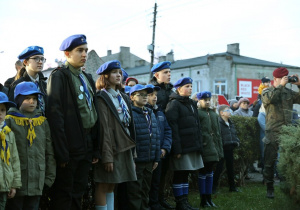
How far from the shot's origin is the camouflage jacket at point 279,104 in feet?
26.2

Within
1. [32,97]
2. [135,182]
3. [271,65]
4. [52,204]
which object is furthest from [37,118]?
[271,65]

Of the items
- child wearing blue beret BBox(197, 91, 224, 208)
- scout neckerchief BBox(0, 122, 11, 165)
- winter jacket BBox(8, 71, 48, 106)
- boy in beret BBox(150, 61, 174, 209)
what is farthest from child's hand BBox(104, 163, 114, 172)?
child wearing blue beret BBox(197, 91, 224, 208)

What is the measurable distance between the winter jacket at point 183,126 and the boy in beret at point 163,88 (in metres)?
0.26

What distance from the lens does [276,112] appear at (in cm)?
805

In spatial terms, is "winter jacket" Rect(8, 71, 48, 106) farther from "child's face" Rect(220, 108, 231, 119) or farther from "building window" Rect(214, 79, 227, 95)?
"building window" Rect(214, 79, 227, 95)

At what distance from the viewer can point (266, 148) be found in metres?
8.16

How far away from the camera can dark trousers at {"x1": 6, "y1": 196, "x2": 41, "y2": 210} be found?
3.96 metres

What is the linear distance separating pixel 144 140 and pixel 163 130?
3.01 feet

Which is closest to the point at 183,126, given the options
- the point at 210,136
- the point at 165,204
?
the point at 210,136

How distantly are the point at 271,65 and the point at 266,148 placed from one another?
43159mm

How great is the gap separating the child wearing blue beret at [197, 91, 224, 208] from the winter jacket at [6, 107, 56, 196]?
382cm

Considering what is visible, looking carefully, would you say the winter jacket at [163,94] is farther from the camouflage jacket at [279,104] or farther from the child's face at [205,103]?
the camouflage jacket at [279,104]

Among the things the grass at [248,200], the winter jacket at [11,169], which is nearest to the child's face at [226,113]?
the grass at [248,200]

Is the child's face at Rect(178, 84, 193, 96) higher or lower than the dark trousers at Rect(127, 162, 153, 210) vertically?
higher
